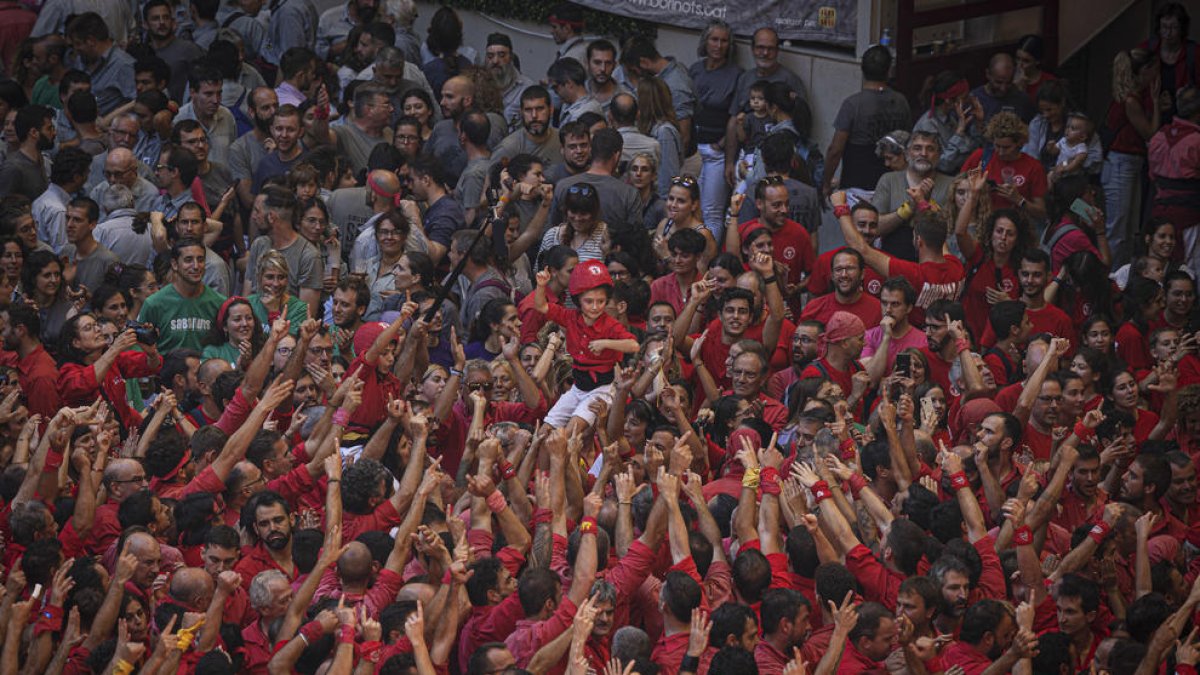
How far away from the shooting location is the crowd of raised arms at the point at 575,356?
28.1 ft

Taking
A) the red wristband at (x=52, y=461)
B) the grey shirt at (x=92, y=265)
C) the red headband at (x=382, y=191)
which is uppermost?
the red headband at (x=382, y=191)

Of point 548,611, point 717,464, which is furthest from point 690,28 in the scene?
point 548,611

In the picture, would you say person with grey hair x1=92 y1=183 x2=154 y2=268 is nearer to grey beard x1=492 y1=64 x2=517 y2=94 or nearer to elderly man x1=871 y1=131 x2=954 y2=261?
grey beard x1=492 y1=64 x2=517 y2=94

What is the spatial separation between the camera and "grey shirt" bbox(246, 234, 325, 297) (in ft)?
3.34

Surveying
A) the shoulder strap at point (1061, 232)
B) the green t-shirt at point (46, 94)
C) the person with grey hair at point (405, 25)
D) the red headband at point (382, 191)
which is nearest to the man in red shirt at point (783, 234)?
the shoulder strap at point (1061, 232)

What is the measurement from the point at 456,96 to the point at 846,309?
424 centimetres

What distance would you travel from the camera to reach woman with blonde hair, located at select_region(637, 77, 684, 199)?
1468 cm

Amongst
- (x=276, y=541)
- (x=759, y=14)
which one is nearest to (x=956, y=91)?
(x=759, y=14)

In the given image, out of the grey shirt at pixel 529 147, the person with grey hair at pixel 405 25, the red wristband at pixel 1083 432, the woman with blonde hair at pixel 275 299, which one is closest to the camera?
the red wristband at pixel 1083 432

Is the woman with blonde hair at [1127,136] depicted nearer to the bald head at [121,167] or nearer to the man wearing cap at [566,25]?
the man wearing cap at [566,25]

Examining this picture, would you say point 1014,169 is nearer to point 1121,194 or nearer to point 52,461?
point 1121,194

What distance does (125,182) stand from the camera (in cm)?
1343

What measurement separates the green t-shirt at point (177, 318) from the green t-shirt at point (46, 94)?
3.88 m

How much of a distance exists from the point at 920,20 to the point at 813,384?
5.83 m
